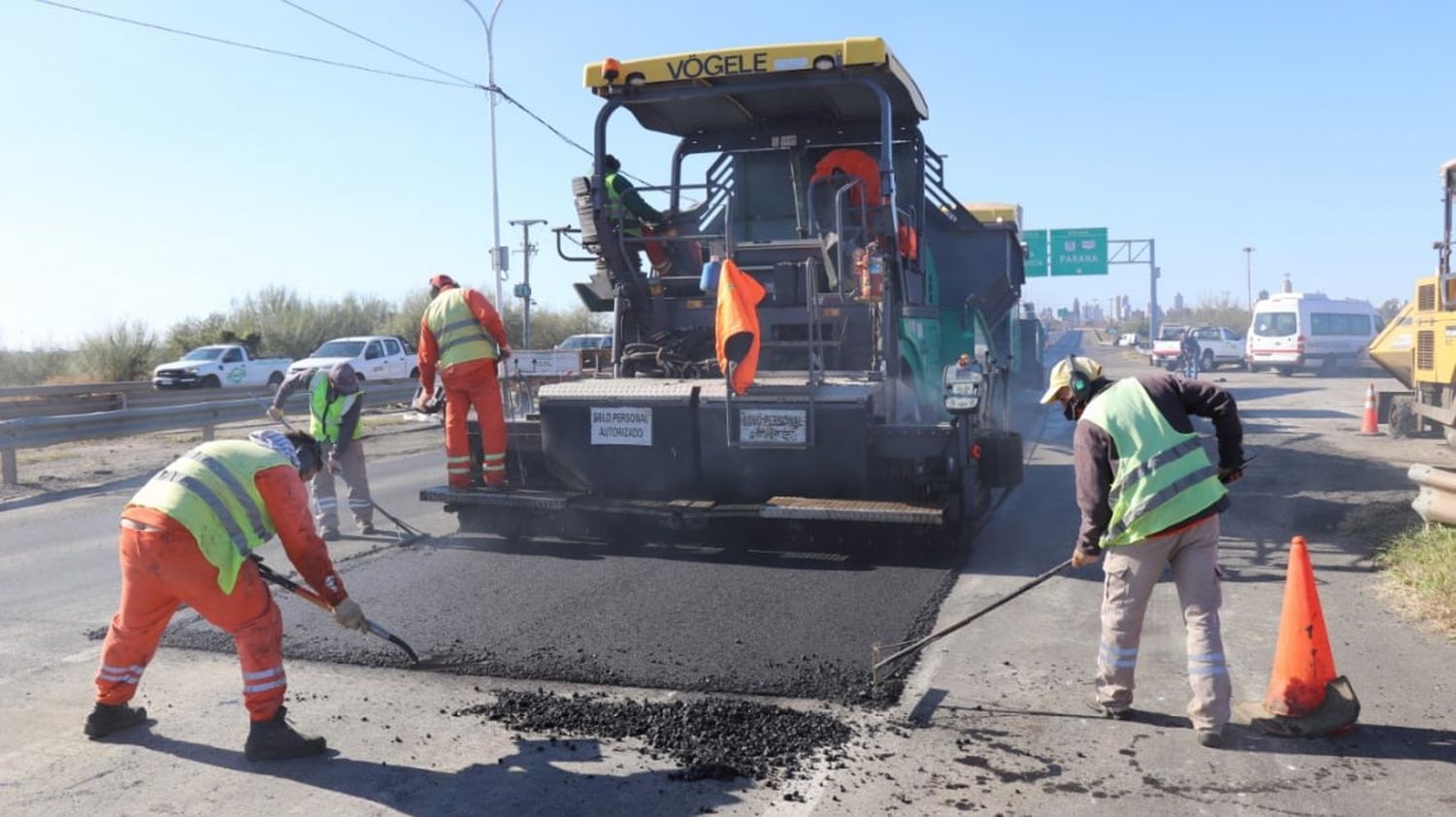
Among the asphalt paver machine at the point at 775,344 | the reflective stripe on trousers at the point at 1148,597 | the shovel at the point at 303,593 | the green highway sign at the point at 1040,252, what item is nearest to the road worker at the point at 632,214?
the asphalt paver machine at the point at 775,344

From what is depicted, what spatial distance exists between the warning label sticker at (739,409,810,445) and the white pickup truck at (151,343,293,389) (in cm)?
2271

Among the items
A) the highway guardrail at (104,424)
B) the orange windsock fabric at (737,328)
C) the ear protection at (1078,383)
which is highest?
the orange windsock fabric at (737,328)

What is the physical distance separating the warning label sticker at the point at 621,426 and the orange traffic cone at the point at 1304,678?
4068 millimetres

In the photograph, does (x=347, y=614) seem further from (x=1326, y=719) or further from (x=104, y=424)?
(x=104, y=424)

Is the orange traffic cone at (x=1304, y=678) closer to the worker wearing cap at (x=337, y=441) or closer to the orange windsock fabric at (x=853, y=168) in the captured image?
the orange windsock fabric at (x=853, y=168)

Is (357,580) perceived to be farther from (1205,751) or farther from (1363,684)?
(1363,684)

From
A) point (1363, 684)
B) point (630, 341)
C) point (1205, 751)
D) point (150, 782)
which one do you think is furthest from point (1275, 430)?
point (150, 782)

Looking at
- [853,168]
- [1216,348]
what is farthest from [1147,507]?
[1216,348]

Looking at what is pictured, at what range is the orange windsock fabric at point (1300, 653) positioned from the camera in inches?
168

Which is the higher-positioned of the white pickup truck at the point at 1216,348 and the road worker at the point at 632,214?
the road worker at the point at 632,214

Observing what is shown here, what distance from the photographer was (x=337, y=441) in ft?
28.0

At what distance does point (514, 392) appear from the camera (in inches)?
343

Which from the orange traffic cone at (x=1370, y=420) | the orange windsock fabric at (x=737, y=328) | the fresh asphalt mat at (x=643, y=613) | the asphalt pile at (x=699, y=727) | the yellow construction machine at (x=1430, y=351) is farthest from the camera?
the orange traffic cone at (x=1370, y=420)

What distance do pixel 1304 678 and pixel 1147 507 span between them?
0.86m
